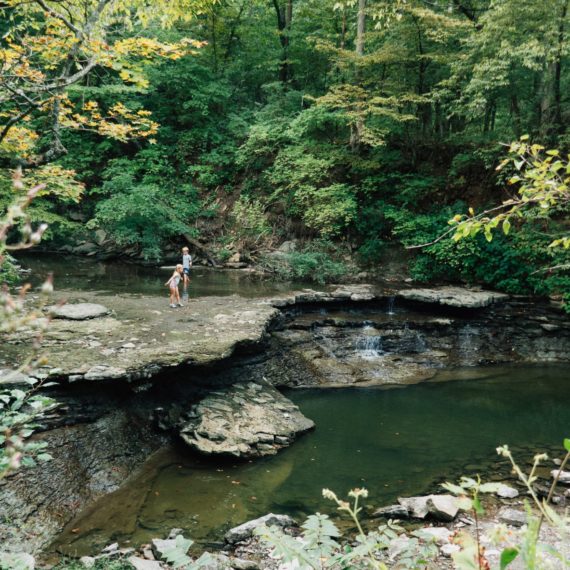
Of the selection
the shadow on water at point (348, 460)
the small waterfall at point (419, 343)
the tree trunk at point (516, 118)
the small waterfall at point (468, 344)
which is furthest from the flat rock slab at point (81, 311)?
the tree trunk at point (516, 118)

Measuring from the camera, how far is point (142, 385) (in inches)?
266

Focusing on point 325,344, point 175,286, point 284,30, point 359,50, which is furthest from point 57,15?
point 284,30

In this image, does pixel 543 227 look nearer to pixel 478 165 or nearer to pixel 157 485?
pixel 478 165

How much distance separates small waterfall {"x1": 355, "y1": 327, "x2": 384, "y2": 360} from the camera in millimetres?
10852

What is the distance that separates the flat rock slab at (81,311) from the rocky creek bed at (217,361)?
143 millimetres

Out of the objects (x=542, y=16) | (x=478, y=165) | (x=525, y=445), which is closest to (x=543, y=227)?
(x=478, y=165)

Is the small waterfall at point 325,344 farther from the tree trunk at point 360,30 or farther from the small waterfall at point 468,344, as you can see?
the tree trunk at point 360,30

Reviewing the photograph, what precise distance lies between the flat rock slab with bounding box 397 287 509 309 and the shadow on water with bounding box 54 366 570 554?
84.5 inches

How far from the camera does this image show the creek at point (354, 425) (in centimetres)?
562

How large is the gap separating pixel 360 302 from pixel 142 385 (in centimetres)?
691

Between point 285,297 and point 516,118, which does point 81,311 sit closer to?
point 285,297

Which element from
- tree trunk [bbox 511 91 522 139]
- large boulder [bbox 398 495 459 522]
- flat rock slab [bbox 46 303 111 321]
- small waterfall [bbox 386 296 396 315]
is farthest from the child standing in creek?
tree trunk [bbox 511 91 522 139]

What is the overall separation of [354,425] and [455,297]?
5351 millimetres

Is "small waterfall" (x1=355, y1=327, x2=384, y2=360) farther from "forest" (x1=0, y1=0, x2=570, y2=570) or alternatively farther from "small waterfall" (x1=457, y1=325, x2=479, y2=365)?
"small waterfall" (x1=457, y1=325, x2=479, y2=365)
